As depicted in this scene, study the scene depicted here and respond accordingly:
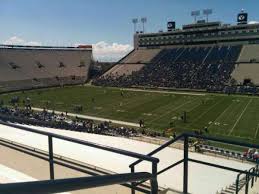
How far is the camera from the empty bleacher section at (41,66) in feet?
244

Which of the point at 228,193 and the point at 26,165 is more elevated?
the point at 26,165

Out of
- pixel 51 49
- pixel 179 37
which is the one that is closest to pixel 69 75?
pixel 51 49

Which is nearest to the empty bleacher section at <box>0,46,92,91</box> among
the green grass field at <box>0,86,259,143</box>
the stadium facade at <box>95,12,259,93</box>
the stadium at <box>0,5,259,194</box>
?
the stadium at <box>0,5,259,194</box>

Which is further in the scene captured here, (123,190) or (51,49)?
(51,49)

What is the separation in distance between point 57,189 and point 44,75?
8262 centimetres

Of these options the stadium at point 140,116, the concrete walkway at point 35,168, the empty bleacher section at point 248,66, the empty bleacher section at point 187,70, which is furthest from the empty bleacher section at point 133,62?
the concrete walkway at point 35,168

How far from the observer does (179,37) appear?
100938 millimetres

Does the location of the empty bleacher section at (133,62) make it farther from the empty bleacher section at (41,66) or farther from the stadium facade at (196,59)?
the empty bleacher section at (41,66)

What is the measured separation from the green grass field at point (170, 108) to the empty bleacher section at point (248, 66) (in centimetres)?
1269

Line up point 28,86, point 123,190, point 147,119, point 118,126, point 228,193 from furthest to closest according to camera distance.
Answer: point 28,86 < point 147,119 < point 118,126 < point 228,193 < point 123,190

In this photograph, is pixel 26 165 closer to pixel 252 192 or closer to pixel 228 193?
pixel 228 193

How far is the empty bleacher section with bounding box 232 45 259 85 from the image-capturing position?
220 feet

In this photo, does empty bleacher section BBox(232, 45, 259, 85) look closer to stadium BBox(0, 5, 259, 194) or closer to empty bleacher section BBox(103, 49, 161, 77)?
stadium BBox(0, 5, 259, 194)

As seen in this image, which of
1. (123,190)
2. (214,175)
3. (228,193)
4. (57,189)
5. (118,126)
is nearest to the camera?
(57,189)
